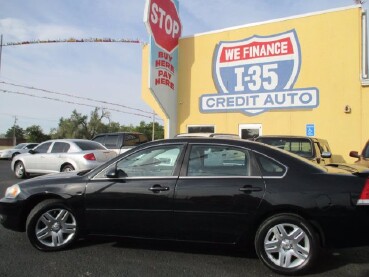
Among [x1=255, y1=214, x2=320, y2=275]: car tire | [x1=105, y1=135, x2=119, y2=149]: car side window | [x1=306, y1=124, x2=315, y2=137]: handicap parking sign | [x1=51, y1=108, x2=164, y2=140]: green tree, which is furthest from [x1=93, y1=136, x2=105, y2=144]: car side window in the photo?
[x1=51, y1=108, x2=164, y2=140]: green tree

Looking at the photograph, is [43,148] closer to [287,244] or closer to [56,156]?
[56,156]

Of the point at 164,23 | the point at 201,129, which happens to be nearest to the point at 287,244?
the point at 201,129

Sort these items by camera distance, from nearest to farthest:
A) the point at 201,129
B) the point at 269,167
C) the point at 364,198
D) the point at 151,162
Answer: the point at 364,198 → the point at 269,167 → the point at 151,162 → the point at 201,129

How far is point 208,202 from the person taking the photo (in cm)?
470

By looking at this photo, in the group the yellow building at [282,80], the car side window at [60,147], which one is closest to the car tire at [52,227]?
the car side window at [60,147]

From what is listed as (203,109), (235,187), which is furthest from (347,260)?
(203,109)

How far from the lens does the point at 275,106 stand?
593 inches

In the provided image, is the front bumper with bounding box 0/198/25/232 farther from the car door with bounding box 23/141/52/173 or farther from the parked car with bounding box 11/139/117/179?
the car door with bounding box 23/141/52/173

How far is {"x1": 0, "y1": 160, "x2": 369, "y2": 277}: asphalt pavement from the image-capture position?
4.48 m

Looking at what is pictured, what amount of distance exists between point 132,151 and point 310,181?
85.5 inches

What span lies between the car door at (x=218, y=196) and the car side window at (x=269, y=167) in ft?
0.26

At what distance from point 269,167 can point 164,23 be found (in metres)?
13.2

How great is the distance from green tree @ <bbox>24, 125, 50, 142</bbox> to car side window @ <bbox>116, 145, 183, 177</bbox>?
2911 inches

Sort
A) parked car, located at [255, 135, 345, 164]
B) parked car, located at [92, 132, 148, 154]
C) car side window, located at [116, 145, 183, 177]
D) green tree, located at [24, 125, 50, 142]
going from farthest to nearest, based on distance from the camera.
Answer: green tree, located at [24, 125, 50, 142], parked car, located at [92, 132, 148, 154], parked car, located at [255, 135, 345, 164], car side window, located at [116, 145, 183, 177]
